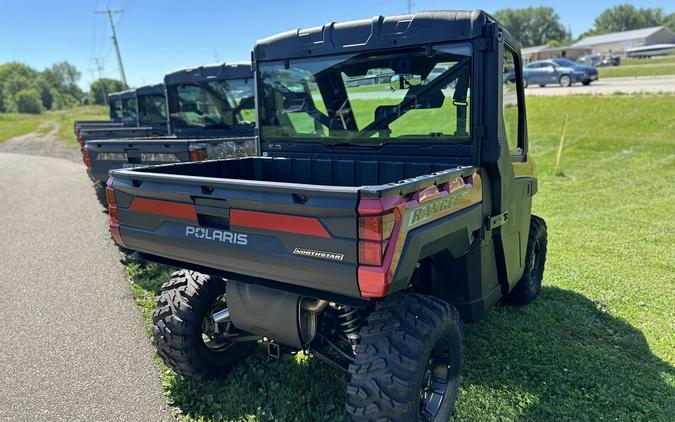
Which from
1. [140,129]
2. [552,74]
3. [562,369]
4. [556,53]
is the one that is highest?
[556,53]

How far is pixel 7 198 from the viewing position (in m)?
10.5

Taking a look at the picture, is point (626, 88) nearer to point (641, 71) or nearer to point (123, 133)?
point (641, 71)

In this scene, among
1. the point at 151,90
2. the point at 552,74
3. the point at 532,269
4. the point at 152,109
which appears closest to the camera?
the point at 532,269

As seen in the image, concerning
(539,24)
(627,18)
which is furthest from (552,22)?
(627,18)

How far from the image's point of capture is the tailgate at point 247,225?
218 centimetres

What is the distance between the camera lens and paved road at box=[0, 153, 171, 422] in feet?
10.6

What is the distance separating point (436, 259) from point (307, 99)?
157 cm

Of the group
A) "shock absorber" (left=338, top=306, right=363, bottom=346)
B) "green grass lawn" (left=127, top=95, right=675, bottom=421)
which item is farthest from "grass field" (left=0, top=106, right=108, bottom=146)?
"shock absorber" (left=338, top=306, right=363, bottom=346)

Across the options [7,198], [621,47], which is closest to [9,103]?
[7,198]

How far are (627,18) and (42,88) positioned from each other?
12587 centimetres

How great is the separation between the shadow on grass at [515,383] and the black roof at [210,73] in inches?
188

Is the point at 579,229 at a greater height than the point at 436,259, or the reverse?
the point at 436,259

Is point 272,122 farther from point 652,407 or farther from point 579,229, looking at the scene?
point 579,229

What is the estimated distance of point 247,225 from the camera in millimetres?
2449
